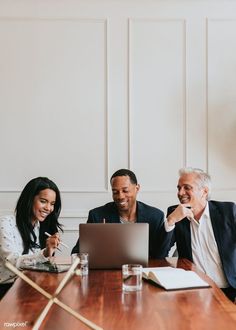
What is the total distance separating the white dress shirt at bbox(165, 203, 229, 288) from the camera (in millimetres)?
2713

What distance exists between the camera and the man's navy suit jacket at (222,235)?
105 inches

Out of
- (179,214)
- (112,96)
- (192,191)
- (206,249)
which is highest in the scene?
(112,96)

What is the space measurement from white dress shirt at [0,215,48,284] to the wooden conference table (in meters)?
0.33

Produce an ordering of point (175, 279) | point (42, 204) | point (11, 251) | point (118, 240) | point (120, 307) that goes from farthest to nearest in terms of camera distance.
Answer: point (42, 204) < point (11, 251) < point (118, 240) < point (175, 279) < point (120, 307)

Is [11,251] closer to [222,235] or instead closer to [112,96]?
[222,235]

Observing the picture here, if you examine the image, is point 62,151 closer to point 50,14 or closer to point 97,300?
point 50,14

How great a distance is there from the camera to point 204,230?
281 cm

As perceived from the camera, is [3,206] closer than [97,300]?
No

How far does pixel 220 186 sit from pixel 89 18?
1851 mm

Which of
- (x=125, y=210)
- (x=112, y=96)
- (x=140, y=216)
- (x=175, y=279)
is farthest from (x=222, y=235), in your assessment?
(x=112, y=96)

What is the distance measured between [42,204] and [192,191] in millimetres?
930

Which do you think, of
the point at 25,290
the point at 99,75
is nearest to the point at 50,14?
the point at 99,75

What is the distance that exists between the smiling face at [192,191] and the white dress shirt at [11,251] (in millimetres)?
953

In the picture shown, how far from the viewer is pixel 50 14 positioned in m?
4.00
